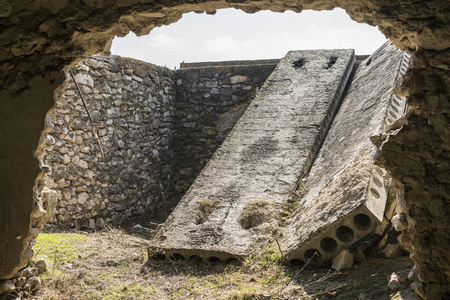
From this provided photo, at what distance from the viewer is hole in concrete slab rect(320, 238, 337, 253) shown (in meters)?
3.47

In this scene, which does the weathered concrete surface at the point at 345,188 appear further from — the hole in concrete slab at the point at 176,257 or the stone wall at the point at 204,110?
the stone wall at the point at 204,110

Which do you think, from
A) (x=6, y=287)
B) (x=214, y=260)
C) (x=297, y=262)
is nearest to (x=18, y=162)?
(x=6, y=287)

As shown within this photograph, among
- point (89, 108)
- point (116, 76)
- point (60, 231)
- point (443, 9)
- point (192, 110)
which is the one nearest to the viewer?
point (443, 9)

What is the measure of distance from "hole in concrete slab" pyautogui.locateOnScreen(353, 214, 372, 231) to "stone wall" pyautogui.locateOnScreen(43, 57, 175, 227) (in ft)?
9.84

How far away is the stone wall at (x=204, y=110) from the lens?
801 cm

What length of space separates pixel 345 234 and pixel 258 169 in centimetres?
148

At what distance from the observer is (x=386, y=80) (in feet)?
18.2

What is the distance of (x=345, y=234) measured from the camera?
3439mm

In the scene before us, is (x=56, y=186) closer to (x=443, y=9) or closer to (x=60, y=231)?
(x=60, y=231)

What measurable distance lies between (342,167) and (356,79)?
286 cm

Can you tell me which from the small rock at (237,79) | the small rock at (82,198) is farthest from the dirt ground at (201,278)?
the small rock at (237,79)

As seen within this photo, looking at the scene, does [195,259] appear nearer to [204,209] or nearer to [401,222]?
[204,209]

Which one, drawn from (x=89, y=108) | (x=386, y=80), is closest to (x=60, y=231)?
(x=89, y=108)

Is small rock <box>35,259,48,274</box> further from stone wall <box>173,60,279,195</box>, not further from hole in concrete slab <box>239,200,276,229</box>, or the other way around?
stone wall <box>173,60,279,195</box>
